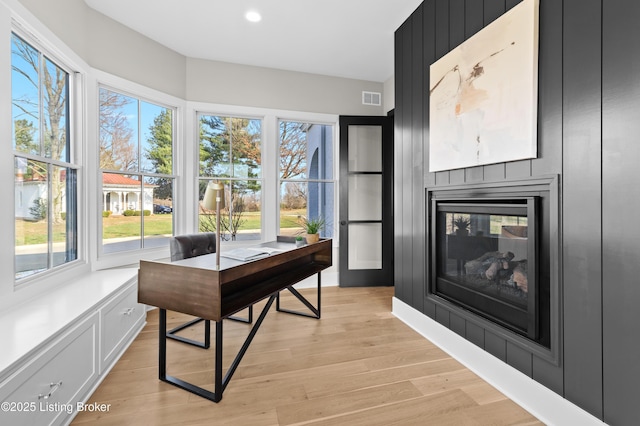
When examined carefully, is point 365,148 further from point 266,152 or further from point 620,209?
point 620,209

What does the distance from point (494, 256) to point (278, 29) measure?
292 centimetres

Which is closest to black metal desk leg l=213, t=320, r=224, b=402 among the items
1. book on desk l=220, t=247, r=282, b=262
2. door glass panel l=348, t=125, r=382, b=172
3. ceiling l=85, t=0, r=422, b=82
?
book on desk l=220, t=247, r=282, b=262

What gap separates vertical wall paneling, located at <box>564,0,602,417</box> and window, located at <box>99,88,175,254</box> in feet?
12.0

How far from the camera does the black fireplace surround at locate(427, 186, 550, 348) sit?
5.77 ft

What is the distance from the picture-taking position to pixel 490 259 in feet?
7.10

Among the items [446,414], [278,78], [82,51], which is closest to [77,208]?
[82,51]

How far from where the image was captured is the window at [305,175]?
4320 millimetres

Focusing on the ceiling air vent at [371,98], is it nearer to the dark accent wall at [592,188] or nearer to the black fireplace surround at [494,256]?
the black fireplace surround at [494,256]

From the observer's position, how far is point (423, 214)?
9.16ft

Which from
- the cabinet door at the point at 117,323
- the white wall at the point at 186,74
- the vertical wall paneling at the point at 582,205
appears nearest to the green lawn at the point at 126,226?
the cabinet door at the point at 117,323

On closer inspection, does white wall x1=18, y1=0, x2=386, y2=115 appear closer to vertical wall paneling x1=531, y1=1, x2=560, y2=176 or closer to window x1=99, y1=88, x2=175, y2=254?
window x1=99, y1=88, x2=175, y2=254

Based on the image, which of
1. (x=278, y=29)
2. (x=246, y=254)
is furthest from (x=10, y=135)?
(x=278, y=29)

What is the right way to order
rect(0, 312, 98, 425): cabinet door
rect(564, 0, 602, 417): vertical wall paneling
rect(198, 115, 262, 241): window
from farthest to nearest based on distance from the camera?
1. rect(198, 115, 262, 241): window
2. rect(564, 0, 602, 417): vertical wall paneling
3. rect(0, 312, 98, 425): cabinet door

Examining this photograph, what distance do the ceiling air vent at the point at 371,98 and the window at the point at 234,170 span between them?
5.01ft
